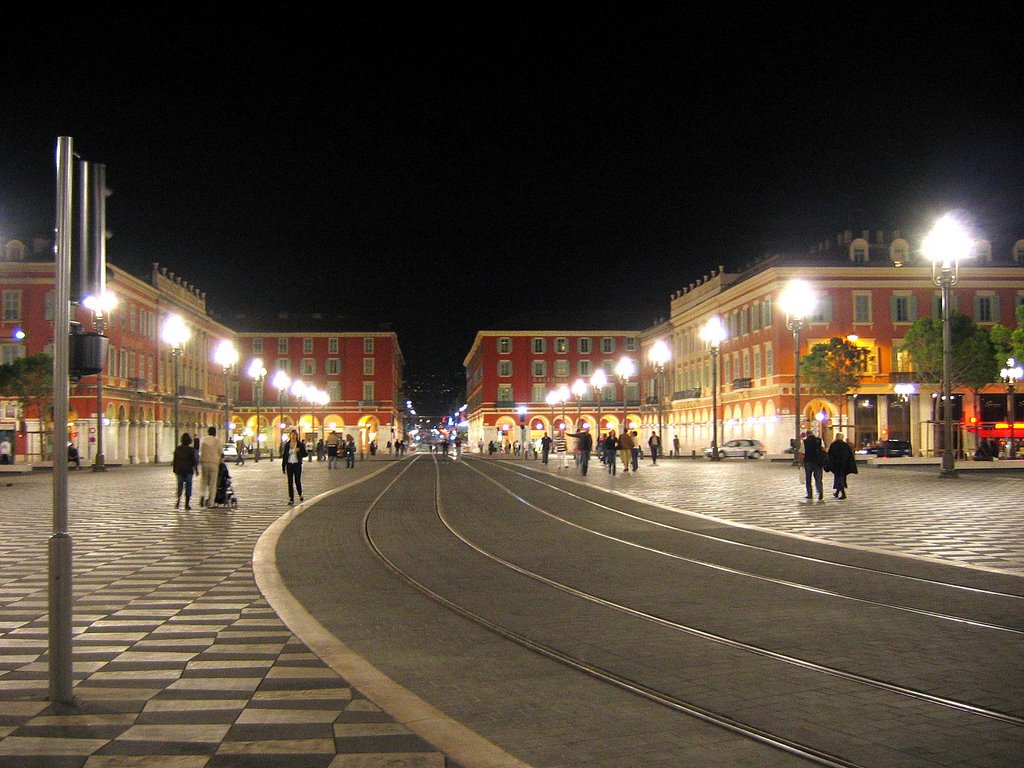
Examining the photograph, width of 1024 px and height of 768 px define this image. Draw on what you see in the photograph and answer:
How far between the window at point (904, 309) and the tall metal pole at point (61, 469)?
64.3m

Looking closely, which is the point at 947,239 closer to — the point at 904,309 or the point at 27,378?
the point at 904,309

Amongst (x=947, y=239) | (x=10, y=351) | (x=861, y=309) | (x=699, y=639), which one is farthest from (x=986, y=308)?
(x=699, y=639)

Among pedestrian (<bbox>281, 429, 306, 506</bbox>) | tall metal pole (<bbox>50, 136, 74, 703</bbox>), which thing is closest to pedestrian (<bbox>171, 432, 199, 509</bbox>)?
pedestrian (<bbox>281, 429, 306, 506</bbox>)

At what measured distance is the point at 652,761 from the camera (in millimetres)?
4914

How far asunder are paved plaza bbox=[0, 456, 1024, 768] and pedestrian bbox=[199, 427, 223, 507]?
1336 mm

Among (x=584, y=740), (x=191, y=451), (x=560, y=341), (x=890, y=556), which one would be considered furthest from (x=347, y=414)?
(x=584, y=740)

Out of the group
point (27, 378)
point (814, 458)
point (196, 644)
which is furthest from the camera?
point (27, 378)

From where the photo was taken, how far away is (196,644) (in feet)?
25.5

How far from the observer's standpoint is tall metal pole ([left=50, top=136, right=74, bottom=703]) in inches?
234

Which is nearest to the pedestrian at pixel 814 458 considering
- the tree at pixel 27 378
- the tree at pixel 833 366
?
the tree at pixel 833 366

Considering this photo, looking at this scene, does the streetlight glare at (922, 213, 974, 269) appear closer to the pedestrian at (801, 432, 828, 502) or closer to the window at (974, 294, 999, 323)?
the pedestrian at (801, 432, 828, 502)

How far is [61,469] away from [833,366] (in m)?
56.2

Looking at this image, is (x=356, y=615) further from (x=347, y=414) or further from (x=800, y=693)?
(x=347, y=414)

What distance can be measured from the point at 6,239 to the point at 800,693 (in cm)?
6438
